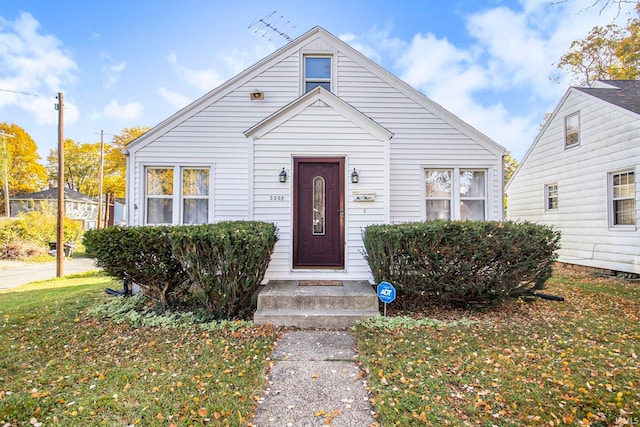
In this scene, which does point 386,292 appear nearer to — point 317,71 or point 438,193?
point 438,193

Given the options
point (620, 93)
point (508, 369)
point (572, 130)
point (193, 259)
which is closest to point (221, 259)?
point (193, 259)

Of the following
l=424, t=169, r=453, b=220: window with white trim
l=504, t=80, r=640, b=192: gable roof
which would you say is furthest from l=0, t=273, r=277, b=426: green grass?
l=504, t=80, r=640, b=192: gable roof

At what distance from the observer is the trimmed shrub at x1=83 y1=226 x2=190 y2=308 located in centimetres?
423

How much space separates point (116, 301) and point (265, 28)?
727 cm

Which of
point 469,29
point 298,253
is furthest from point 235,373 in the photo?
point 469,29

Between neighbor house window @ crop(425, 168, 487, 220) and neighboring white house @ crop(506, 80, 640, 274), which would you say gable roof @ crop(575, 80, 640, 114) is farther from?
neighbor house window @ crop(425, 168, 487, 220)

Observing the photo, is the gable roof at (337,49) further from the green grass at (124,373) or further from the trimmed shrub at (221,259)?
the green grass at (124,373)

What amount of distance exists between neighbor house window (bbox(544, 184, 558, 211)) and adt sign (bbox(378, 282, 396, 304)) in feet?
29.0

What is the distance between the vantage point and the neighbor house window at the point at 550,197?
32.5 feet

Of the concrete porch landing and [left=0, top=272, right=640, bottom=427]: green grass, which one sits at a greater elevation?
the concrete porch landing

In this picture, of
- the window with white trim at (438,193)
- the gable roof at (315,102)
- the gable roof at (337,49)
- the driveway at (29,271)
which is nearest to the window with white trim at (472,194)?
the window with white trim at (438,193)

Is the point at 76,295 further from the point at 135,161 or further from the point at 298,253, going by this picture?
the point at 298,253

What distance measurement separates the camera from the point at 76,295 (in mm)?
6340

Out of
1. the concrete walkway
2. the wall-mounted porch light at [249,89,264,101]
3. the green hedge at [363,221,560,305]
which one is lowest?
the concrete walkway
